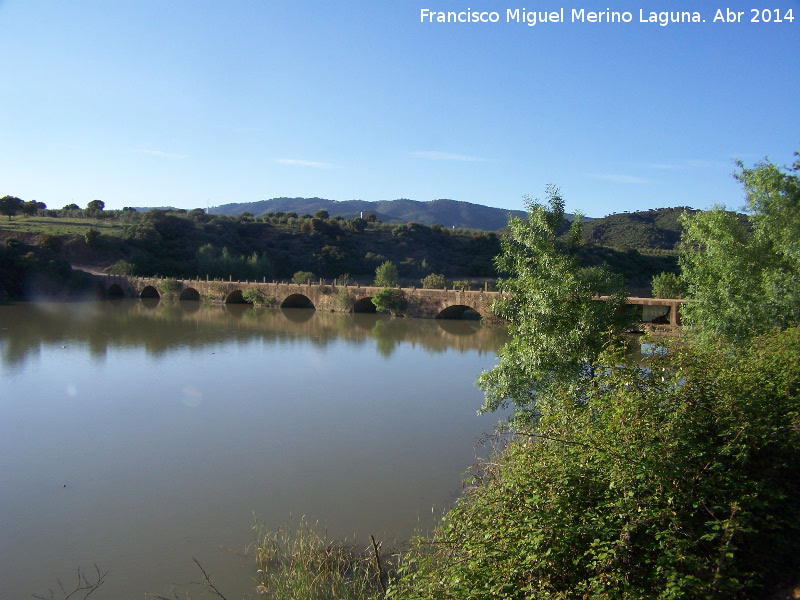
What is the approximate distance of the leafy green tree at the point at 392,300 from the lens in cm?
3259

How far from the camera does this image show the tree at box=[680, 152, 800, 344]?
1156 centimetres

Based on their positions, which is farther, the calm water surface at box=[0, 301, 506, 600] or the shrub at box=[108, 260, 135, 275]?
the shrub at box=[108, 260, 135, 275]

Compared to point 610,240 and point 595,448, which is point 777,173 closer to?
point 595,448

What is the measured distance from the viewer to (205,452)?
9.82m

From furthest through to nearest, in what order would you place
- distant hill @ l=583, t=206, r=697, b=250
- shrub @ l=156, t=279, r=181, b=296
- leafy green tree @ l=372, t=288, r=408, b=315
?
distant hill @ l=583, t=206, r=697, b=250
shrub @ l=156, t=279, r=181, b=296
leafy green tree @ l=372, t=288, r=408, b=315

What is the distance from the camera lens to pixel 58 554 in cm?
644

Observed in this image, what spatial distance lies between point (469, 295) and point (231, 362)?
14.7 m

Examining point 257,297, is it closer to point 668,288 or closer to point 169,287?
point 169,287

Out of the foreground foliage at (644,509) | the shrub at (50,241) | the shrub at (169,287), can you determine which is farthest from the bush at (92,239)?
the foreground foliage at (644,509)

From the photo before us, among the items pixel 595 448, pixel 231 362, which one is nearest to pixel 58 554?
pixel 595 448

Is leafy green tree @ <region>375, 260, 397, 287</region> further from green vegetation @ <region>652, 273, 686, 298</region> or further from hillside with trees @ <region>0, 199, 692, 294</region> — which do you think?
green vegetation @ <region>652, 273, 686, 298</region>

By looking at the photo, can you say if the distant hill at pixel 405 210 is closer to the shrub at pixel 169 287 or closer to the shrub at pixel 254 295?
the shrub at pixel 169 287

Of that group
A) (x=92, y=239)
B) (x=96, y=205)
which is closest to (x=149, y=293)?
(x=92, y=239)

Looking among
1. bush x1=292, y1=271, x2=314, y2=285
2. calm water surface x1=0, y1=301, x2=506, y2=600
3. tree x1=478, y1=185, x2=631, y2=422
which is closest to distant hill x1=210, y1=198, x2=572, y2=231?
bush x1=292, y1=271, x2=314, y2=285
